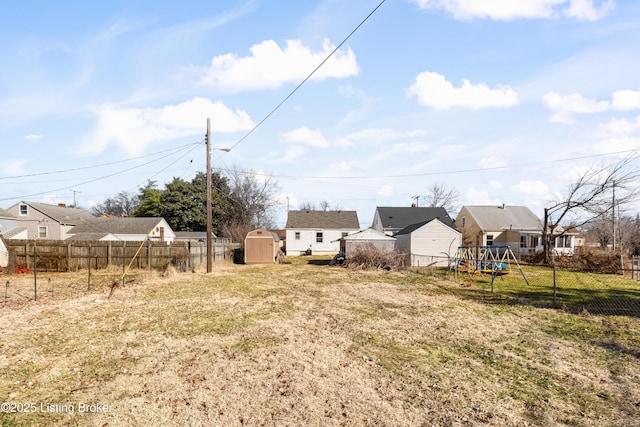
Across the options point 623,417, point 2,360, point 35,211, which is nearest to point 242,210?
point 35,211

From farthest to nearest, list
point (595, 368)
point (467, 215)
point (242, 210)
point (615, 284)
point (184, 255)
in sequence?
point (242, 210), point (467, 215), point (184, 255), point (615, 284), point (595, 368)

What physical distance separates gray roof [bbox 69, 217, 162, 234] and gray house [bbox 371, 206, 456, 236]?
87.3 ft

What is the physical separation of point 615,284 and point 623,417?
1755 centimetres

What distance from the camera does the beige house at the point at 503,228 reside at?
132 feet

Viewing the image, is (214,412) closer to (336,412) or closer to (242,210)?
(336,412)

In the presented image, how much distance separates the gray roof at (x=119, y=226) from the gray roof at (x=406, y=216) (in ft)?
88.4

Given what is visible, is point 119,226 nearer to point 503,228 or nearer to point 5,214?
point 5,214

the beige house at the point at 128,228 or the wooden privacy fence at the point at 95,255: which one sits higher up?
A: the beige house at the point at 128,228

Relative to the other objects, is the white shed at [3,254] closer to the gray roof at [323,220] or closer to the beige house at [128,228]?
the beige house at [128,228]

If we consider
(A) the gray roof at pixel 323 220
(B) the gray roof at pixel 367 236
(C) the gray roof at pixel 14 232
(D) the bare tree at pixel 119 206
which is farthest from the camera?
(D) the bare tree at pixel 119 206

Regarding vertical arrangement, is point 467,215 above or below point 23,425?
above

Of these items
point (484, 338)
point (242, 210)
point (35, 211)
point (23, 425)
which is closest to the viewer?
point (23, 425)

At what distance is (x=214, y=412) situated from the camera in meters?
4.89

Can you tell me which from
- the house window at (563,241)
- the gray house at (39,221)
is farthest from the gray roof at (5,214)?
the house window at (563,241)
